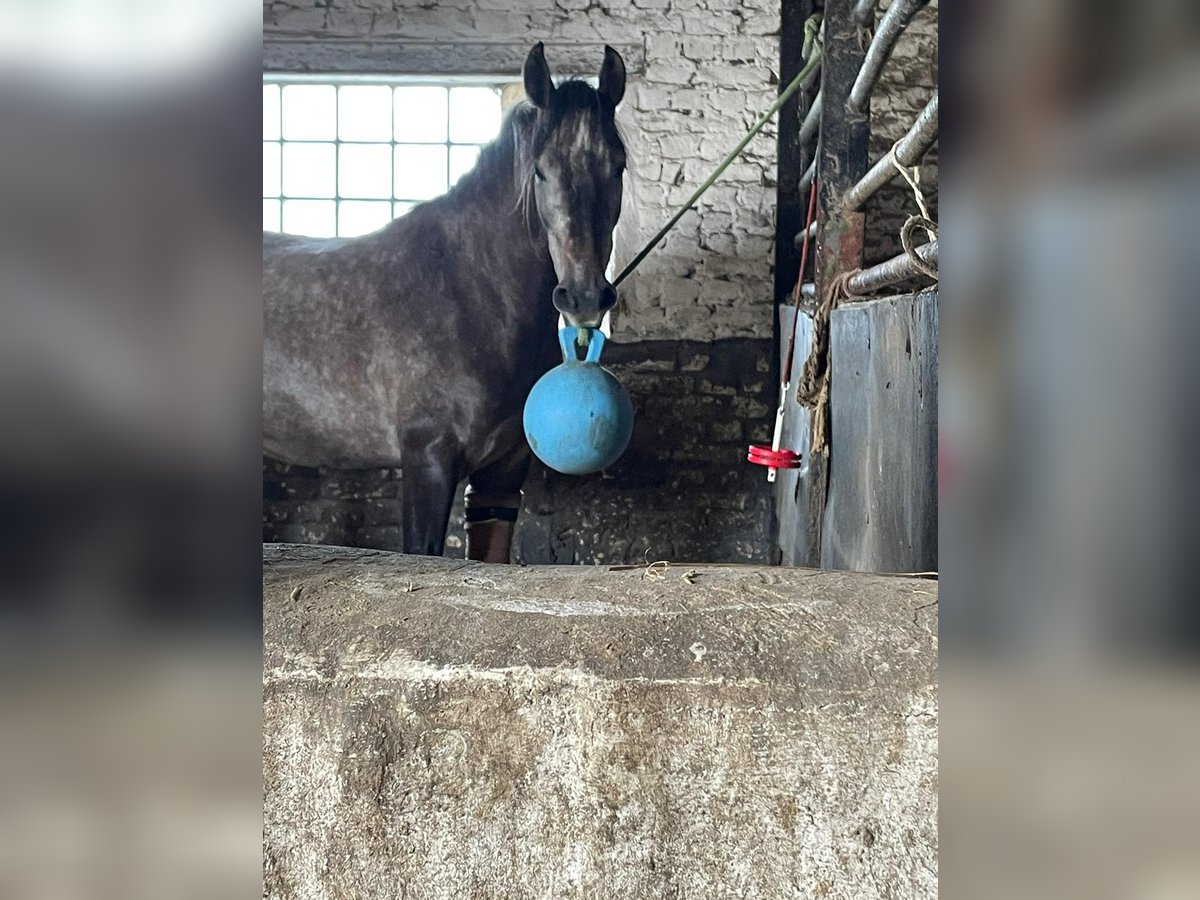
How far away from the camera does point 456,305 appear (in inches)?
128

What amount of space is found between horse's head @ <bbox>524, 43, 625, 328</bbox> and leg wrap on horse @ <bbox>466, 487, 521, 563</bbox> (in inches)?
32.2

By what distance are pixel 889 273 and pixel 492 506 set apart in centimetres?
195

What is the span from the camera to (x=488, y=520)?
3541mm

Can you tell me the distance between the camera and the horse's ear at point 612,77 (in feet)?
10.3

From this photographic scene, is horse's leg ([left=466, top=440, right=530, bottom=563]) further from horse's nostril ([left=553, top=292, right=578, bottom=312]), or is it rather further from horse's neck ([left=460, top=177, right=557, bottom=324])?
horse's nostril ([left=553, top=292, right=578, bottom=312])

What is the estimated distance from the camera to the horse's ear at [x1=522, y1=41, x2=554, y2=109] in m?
2.91

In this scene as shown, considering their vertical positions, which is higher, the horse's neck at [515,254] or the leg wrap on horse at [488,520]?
the horse's neck at [515,254]

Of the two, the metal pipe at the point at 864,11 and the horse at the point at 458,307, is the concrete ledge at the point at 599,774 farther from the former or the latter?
the horse at the point at 458,307

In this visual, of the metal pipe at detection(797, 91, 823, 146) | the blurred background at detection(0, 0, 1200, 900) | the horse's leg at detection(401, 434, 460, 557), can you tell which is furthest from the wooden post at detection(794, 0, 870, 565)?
the blurred background at detection(0, 0, 1200, 900)

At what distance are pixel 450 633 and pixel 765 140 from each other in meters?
3.34
